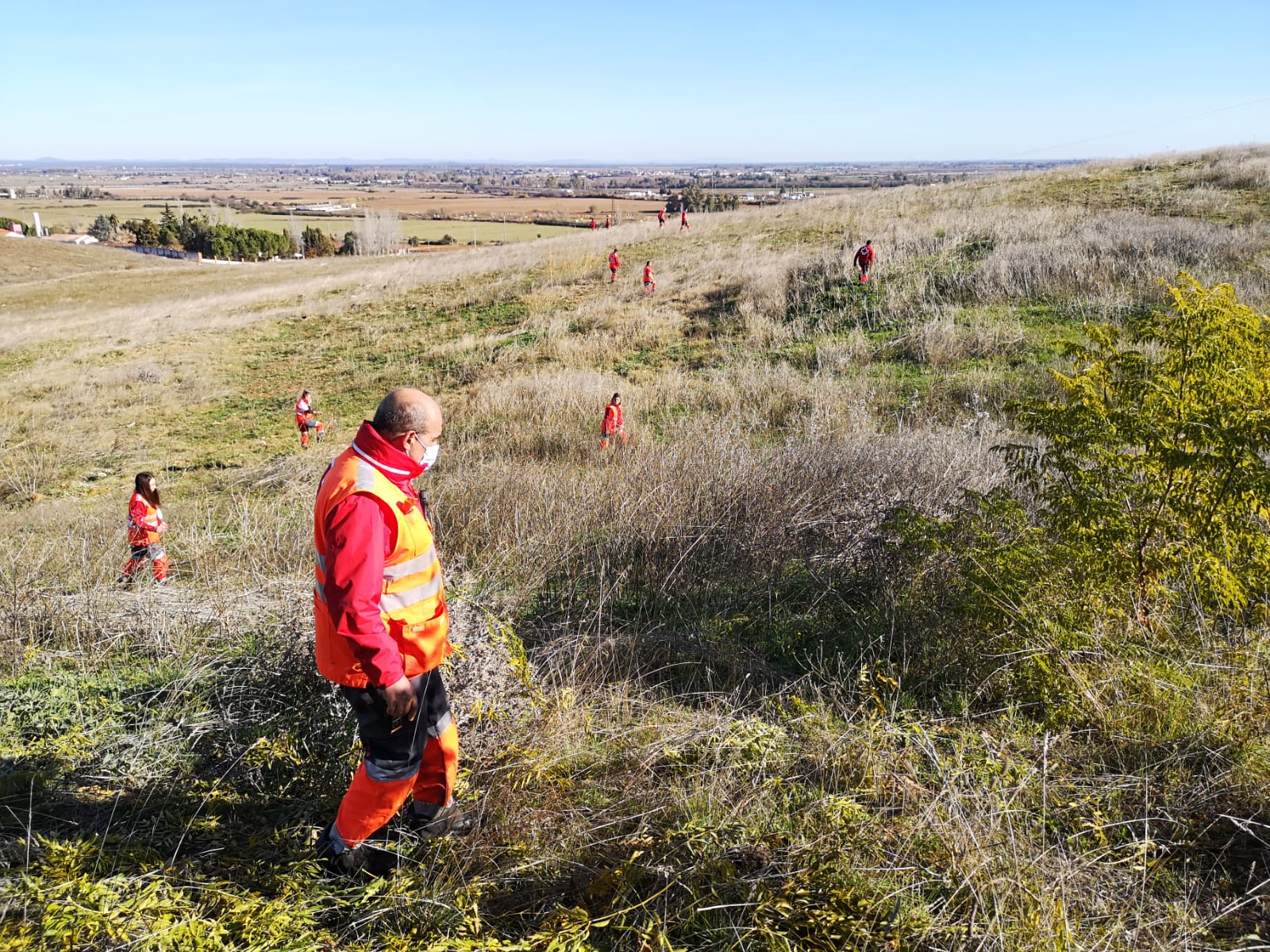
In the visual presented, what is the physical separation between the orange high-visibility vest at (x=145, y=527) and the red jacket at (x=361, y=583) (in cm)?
496

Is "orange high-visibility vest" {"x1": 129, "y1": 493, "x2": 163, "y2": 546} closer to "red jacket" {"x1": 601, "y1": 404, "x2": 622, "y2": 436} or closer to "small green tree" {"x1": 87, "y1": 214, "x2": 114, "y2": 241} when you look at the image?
"red jacket" {"x1": 601, "y1": 404, "x2": 622, "y2": 436}

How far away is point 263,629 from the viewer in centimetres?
375

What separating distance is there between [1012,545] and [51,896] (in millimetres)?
4260

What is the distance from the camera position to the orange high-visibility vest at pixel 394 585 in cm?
252

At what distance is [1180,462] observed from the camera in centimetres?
341


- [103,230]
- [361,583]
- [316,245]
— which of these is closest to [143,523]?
[361,583]

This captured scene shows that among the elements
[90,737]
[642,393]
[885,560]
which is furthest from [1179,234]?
[90,737]

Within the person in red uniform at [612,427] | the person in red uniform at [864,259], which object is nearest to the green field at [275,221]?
the person in red uniform at [864,259]

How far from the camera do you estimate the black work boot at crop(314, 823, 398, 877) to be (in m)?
2.60

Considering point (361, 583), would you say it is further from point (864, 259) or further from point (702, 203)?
point (702, 203)

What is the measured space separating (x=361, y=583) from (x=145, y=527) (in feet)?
17.0

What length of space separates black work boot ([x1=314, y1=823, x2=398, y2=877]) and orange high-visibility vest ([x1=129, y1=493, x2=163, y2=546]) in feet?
15.9

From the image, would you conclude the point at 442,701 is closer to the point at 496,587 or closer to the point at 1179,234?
the point at 496,587

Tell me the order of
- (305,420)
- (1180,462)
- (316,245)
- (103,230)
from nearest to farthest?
(1180,462)
(305,420)
(316,245)
(103,230)
